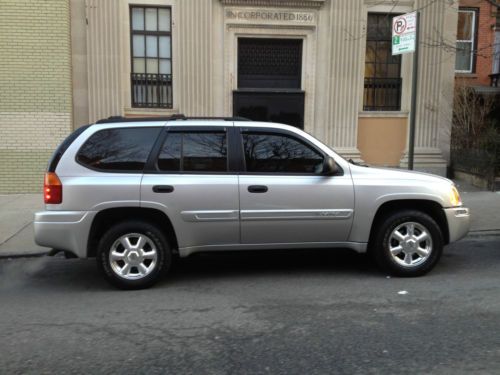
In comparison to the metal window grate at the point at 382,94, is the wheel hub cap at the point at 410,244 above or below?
below

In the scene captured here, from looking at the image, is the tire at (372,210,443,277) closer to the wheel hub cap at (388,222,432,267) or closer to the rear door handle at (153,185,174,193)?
the wheel hub cap at (388,222,432,267)

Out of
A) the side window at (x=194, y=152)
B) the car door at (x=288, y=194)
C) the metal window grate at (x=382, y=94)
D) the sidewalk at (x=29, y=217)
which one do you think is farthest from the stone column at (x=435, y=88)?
the side window at (x=194, y=152)

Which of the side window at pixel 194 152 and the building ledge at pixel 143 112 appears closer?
the side window at pixel 194 152

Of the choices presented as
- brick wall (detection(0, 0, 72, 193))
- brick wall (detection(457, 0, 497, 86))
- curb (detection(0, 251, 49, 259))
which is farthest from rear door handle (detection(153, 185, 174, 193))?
brick wall (detection(457, 0, 497, 86))

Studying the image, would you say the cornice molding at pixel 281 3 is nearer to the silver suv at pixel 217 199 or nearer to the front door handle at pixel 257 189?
the silver suv at pixel 217 199

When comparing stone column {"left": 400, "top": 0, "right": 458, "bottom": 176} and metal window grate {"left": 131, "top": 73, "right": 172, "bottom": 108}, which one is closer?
metal window grate {"left": 131, "top": 73, "right": 172, "bottom": 108}

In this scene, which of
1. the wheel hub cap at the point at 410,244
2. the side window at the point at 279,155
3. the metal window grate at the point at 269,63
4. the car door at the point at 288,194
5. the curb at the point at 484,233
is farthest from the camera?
the metal window grate at the point at 269,63

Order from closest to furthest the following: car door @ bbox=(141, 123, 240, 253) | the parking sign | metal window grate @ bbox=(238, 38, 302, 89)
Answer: car door @ bbox=(141, 123, 240, 253)
the parking sign
metal window grate @ bbox=(238, 38, 302, 89)

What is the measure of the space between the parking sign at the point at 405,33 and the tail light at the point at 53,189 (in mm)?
5486

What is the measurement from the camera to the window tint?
537 cm

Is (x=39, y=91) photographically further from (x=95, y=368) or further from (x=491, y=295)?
(x=491, y=295)

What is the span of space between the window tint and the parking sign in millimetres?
Result: 4373

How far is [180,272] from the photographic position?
19.9 ft

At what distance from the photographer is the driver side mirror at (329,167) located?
5434 mm
